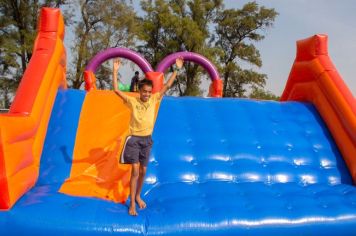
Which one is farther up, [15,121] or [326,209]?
[15,121]

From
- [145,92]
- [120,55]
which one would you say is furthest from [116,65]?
[120,55]

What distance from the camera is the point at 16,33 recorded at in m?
16.1

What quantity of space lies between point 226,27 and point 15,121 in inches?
762

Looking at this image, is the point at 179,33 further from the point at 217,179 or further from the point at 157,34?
the point at 217,179

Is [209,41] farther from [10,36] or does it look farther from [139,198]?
[139,198]

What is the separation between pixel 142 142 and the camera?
2.99m

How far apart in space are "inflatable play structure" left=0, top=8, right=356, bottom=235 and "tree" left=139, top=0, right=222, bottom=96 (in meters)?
14.8

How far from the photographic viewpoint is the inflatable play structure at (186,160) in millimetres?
2617

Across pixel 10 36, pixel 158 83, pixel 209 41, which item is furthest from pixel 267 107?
pixel 209 41

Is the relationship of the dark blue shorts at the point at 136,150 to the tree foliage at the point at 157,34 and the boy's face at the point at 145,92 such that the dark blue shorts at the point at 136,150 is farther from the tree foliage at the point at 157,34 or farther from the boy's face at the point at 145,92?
the tree foliage at the point at 157,34

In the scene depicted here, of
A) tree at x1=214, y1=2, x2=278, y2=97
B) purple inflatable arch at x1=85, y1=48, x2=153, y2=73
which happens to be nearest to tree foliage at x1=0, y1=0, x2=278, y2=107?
tree at x1=214, y1=2, x2=278, y2=97

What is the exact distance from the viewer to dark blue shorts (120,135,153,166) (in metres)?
2.91

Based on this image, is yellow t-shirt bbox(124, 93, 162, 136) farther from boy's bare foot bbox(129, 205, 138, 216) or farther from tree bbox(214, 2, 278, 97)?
tree bbox(214, 2, 278, 97)

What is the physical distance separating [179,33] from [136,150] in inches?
668
